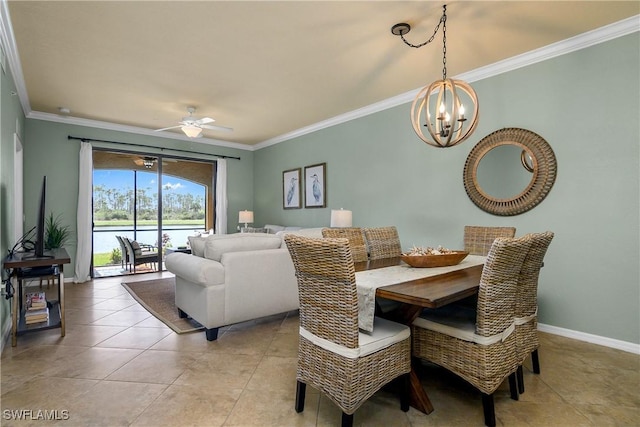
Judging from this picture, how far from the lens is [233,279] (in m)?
2.97

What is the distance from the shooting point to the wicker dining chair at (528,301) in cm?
193

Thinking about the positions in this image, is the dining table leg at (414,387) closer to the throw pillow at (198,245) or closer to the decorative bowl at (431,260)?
the decorative bowl at (431,260)

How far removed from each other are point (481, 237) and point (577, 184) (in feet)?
3.12

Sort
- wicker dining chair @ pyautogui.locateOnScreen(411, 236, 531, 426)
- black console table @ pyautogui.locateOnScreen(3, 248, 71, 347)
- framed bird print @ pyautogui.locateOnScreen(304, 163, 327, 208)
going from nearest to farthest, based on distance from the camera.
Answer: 1. wicker dining chair @ pyautogui.locateOnScreen(411, 236, 531, 426)
2. black console table @ pyautogui.locateOnScreen(3, 248, 71, 347)
3. framed bird print @ pyautogui.locateOnScreen(304, 163, 327, 208)

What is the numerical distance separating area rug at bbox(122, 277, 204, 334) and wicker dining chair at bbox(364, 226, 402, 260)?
1.83 meters

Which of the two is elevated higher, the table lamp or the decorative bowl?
the table lamp

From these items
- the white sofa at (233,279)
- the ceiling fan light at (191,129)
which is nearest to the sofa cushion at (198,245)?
the white sofa at (233,279)

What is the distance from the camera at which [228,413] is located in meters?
1.84

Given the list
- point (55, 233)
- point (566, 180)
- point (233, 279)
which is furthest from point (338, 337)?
point (55, 233)

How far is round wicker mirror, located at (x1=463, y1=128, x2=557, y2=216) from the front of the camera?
3.12 m

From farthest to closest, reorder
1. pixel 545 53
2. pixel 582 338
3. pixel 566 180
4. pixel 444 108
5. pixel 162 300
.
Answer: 1. pixel 162 300
2. pixel 545 53
3. pixel 566 180
4. pixel 582 338
5. pixel 444 108

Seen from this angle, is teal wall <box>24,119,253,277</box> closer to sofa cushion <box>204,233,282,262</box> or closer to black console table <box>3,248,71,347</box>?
black console table <box>3,248,71,347</box>

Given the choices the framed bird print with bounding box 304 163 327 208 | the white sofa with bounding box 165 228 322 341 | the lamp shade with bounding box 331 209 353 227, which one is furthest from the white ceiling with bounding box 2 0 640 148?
the white sofa with bounding box 165 228 322 341

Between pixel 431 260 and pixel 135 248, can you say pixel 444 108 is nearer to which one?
pixel 431 260
